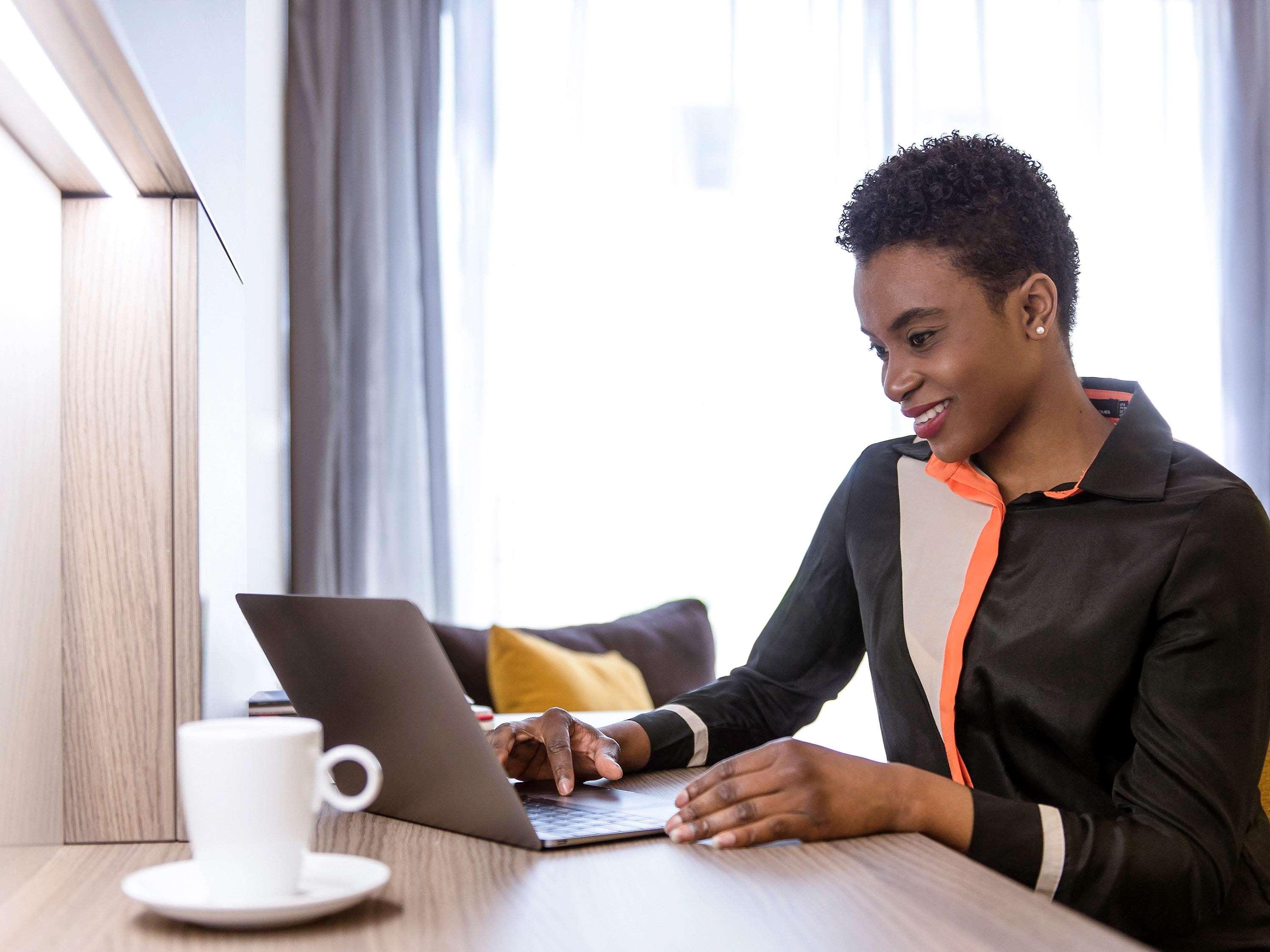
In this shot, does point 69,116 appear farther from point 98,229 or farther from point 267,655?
point 267,655

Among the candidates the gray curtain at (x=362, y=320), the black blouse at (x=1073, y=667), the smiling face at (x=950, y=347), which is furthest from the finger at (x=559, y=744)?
the gray curtain at (x=362, y=320)

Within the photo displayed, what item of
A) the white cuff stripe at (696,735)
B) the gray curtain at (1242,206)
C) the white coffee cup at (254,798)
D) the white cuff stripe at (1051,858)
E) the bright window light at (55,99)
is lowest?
the white cuff stripe at (1051,858)

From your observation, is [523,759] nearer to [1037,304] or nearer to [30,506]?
[30,506]

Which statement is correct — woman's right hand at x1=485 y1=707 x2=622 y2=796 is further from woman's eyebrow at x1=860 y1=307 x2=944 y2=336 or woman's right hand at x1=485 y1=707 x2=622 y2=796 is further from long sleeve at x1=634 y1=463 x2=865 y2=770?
woman's eyebrow at x1=860 y1=307 x2=944 y2=336

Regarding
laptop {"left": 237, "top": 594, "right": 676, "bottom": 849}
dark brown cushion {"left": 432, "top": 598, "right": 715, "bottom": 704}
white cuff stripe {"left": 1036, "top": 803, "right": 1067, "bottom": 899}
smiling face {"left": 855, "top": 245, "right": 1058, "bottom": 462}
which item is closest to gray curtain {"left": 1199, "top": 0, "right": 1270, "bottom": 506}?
dark brown cushion {"left": 432, "top": 598, "right": 715, "bottom": 704}

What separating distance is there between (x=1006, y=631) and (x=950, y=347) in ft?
1.00

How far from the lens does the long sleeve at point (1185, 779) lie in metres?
0.87

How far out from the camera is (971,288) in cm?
122

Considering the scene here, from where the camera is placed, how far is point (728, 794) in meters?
0.79

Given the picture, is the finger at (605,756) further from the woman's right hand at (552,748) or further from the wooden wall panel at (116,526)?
the wooden wall panel at (116,526)

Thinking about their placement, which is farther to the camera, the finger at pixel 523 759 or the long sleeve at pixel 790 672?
the long sleeve at pixel 790 672

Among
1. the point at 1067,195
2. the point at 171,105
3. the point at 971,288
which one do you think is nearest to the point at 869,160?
the point at 1067,195

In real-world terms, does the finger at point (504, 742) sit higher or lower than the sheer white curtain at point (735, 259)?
lower

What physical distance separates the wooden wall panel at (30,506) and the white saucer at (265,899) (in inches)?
3.8
